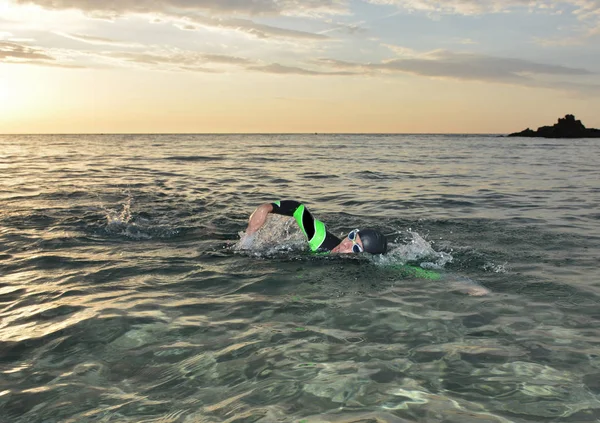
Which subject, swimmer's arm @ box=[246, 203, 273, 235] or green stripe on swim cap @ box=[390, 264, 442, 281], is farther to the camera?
swimmer's arm @ box=[246, 203, 273, 235]

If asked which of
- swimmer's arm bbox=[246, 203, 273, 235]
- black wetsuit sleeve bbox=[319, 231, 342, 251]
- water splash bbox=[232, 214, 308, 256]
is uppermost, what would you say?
swimmer's arm bbox=[246, 203, 273, 235]

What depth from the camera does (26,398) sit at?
3.83 metres

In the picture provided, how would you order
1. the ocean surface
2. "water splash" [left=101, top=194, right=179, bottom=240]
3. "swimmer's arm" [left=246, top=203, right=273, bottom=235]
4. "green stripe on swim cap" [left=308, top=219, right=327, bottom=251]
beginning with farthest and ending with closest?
"water splash" [left=101, top=194, right=179, bottom=240] < "green stripe on swim cap" [left=308, top=219, right=327, bottom=251] < "swimmer's arm" [left=246, top=203, right=273, bottom=235] < the ocean surface

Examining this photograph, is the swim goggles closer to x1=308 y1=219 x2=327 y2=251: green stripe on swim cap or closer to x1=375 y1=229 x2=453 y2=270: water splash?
x1=375 y1=229 x2=453 y2=270: water splash

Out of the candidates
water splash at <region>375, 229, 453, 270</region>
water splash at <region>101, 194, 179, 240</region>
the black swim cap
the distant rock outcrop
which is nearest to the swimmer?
the black swim cap

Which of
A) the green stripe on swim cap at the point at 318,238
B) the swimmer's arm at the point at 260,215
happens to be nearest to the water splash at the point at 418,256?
the green stripe on swim cap at the point at 318,238

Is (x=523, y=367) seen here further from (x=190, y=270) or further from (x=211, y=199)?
(x=211, y=199)

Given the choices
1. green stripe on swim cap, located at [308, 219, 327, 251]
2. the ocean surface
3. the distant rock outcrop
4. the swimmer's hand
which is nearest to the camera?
the ocean surface

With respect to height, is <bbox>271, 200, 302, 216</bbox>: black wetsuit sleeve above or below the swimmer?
above

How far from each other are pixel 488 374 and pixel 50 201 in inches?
539

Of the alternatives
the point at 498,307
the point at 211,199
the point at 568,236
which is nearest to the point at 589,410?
the point at 498,307

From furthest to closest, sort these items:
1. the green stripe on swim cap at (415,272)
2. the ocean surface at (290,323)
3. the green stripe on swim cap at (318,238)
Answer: the green stripe on swim cap at (318,238) → the green stripe on swim cap at (415,272) → the ocean surface at (290,323)

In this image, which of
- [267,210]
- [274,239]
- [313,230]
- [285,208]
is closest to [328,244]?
[313,230]

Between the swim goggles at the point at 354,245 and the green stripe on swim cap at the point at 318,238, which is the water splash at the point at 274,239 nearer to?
the green stripe on swim cap at the point at 318,238
